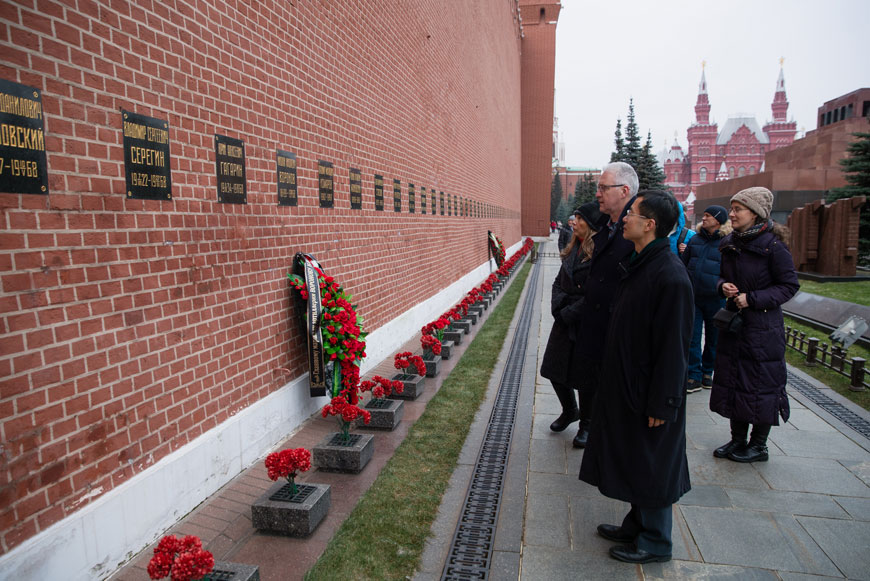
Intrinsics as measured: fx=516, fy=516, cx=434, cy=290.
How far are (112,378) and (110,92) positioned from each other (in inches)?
62.9

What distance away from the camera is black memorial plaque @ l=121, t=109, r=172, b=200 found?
3016mm

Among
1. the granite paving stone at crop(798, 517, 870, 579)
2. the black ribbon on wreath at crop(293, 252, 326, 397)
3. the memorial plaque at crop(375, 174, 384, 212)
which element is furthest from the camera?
the memorial plaque at crop(375, 174, 384, 212)

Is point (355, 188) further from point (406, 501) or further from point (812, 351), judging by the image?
point (812, 351)

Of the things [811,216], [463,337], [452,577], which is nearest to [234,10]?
[452,577]

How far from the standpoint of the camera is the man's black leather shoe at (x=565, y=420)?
16.2 ft

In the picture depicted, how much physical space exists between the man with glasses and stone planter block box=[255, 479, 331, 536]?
6.82 ft

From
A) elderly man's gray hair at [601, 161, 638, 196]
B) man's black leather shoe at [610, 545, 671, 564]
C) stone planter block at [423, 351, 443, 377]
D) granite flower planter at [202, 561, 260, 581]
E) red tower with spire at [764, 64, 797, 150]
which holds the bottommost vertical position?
man's black leather shoe at [610, 545, 671, 564]

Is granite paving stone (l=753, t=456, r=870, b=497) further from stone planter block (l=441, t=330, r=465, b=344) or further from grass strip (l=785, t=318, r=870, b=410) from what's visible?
stone planter block (l=441, t=330, r=465, b=344)

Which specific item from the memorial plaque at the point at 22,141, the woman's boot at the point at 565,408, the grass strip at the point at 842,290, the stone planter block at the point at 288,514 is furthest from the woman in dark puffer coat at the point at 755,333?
the grass strip at the point at 842,290

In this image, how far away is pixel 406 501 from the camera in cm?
368

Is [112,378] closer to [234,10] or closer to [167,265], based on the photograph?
[167,265]

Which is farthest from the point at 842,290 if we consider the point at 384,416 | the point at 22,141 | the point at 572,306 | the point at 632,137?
the point at 632,137

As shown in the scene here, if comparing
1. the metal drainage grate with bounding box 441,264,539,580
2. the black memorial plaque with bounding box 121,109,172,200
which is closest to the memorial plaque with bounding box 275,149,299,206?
the black memorial plaque with bounding box 121,109,172,200

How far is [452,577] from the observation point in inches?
115
